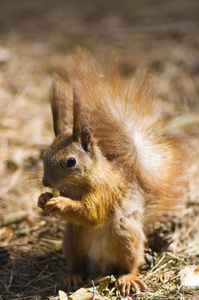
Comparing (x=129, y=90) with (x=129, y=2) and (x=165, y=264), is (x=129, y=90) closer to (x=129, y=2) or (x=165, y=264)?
(x=165, y=264)

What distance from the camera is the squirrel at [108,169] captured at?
5.98 ft

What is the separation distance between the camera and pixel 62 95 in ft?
6.19

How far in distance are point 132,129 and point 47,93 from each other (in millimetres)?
2182

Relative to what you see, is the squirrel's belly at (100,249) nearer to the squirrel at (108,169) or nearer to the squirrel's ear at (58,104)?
the squirrel at (108,169)

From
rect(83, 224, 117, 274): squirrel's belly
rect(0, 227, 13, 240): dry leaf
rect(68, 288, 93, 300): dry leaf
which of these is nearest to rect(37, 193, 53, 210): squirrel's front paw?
rect(83, 224, 117, 274): squirrel's belly

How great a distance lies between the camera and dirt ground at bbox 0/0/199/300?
2.15 m

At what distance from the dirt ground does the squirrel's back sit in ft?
0.53

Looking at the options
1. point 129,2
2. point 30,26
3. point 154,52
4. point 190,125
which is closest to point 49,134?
point 190,125

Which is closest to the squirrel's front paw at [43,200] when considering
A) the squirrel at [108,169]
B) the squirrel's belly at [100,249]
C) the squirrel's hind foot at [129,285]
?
the squirrel at [108,169]

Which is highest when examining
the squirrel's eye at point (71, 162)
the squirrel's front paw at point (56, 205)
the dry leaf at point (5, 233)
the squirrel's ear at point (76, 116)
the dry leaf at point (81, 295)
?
the squirrel's ear at point (76, 116)

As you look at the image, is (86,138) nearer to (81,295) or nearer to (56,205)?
(56,205)

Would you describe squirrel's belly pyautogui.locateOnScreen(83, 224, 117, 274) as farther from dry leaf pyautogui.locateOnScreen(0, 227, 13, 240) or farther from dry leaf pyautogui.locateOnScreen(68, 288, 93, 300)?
dry leaf pyautogui.locateOnScreen(0, 227, 13, 240)

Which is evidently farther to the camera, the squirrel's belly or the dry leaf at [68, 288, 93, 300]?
the squirrel's belly

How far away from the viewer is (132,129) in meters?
1.99
